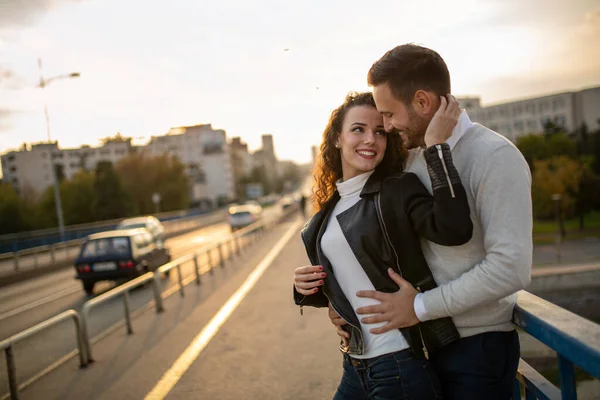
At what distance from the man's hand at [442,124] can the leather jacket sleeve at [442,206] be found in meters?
0.05

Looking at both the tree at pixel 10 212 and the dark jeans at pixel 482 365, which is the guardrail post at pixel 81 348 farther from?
the tree at pixel 10 212

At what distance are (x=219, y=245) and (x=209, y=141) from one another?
109 meters

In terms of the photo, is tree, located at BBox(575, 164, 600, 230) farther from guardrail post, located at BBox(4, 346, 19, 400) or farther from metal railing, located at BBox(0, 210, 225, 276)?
guardrail post, located at BBox(4, 346, 19, 400)

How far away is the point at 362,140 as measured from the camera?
2.43m

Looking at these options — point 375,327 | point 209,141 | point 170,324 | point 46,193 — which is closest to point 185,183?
point 46,193

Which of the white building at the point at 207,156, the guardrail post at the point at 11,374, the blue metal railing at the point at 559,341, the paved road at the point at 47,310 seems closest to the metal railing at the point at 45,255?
the paved road at the point at 47,310

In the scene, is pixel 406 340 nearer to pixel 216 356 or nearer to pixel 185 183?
pixel 216 356

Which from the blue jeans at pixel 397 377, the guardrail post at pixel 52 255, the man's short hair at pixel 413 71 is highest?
the man's short hair at pixel 413 71

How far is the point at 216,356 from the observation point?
570cm

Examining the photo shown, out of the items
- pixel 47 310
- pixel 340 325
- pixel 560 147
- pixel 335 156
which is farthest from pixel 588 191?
pixel 340 325

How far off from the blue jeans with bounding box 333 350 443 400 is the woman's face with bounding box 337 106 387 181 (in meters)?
0.91

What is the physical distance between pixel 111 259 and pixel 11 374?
8633mm

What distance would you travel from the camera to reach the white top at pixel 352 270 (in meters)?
2.05

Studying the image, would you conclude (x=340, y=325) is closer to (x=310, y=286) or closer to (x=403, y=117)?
(x=310, y=286)
